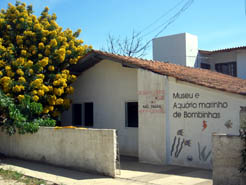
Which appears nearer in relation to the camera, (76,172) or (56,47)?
(76,172)

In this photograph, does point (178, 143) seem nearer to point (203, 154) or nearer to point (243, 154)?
point (203, 154)

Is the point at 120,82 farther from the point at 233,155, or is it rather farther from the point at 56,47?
the point at 233,155

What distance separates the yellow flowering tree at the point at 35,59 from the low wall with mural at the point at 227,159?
24.9 ft

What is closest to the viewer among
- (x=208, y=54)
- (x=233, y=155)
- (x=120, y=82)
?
(x=233, y=155)

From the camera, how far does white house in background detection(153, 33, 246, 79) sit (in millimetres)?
19984

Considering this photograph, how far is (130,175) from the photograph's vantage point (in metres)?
9.38

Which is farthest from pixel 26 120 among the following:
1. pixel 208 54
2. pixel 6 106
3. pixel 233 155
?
pixel 208 54

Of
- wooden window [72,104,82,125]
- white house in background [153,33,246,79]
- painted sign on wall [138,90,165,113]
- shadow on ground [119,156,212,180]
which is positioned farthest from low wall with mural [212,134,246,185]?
white house in background [153,33,246,79]

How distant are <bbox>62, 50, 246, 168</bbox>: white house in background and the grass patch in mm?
4026

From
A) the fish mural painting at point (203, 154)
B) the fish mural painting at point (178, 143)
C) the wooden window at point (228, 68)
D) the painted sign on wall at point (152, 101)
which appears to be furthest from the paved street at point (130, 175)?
the wooden window at point (228, 68)

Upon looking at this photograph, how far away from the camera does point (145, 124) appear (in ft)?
37.5

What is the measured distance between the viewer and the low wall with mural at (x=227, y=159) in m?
7.01

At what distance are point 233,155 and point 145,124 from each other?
4645mm

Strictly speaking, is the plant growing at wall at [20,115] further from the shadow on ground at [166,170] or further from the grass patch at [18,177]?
the shadow on ground at [166,170]
